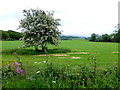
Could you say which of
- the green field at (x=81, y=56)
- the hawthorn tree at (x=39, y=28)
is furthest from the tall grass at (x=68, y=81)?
the hawthorn tree at (x=39, y=28)

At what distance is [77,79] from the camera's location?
4.73 m

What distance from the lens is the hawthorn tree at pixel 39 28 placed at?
17.6m

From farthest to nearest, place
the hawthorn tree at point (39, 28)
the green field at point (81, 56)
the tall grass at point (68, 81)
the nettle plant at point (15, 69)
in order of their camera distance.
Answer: the hawthorn tree at point (39, 28)
the green field at point (81, 56)
the nettle plant at point (15, 69)
the tall grass at point (68, 81)

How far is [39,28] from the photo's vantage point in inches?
693

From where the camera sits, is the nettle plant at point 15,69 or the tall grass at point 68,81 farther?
the nettle plant at point 15,69

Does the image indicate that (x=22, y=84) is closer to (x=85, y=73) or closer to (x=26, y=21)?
(x=85, y=73)

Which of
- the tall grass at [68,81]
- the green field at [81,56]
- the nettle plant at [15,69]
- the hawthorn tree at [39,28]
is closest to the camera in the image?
the tall grass at [68,81]

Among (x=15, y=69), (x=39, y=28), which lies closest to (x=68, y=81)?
(x=15, y=69)

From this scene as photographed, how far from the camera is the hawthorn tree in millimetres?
17641

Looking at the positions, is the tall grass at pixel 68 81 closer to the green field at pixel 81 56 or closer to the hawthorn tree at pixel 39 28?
the green field at pixel 81 56

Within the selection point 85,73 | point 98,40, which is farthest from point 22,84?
point 98,40

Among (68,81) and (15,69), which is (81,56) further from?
(68,81)

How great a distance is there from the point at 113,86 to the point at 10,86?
2.57 metres

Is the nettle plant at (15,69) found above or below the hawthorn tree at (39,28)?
below
